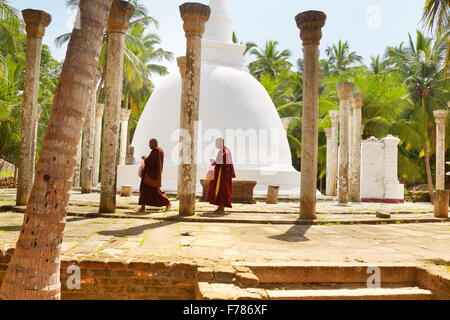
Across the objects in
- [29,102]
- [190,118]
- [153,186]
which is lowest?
[153,186]

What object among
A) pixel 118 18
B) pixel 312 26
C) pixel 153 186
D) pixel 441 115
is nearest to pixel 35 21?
pixel 118 18

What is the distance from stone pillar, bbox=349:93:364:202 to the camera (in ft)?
45.0

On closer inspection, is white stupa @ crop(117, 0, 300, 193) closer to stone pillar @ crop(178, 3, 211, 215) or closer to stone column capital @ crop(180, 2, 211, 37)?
stone pillar @ crop(178, 3, 211, 215)

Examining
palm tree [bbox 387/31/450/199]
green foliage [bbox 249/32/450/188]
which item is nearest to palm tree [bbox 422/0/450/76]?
green foliage [bbox 249/32/450/188]

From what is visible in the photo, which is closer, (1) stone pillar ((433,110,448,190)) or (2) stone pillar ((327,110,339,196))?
(1) stone pillar ((433,110,448,190))

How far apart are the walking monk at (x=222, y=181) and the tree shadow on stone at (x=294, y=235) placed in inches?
79.0

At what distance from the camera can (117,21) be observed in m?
7.82

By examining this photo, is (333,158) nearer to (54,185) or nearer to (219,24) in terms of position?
(219,24)

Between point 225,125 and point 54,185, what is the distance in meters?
13.0

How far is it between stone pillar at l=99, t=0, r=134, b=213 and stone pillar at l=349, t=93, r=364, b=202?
28.9 feet

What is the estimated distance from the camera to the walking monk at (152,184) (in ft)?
26.5

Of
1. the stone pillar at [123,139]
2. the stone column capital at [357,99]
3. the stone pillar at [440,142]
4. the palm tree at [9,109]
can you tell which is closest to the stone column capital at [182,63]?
the stone column capital at [357,99]

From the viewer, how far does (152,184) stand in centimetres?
809

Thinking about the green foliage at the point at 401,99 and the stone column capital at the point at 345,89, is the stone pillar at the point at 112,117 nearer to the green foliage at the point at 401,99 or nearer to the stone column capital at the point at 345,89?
the stone column capital at the point at 345,89
